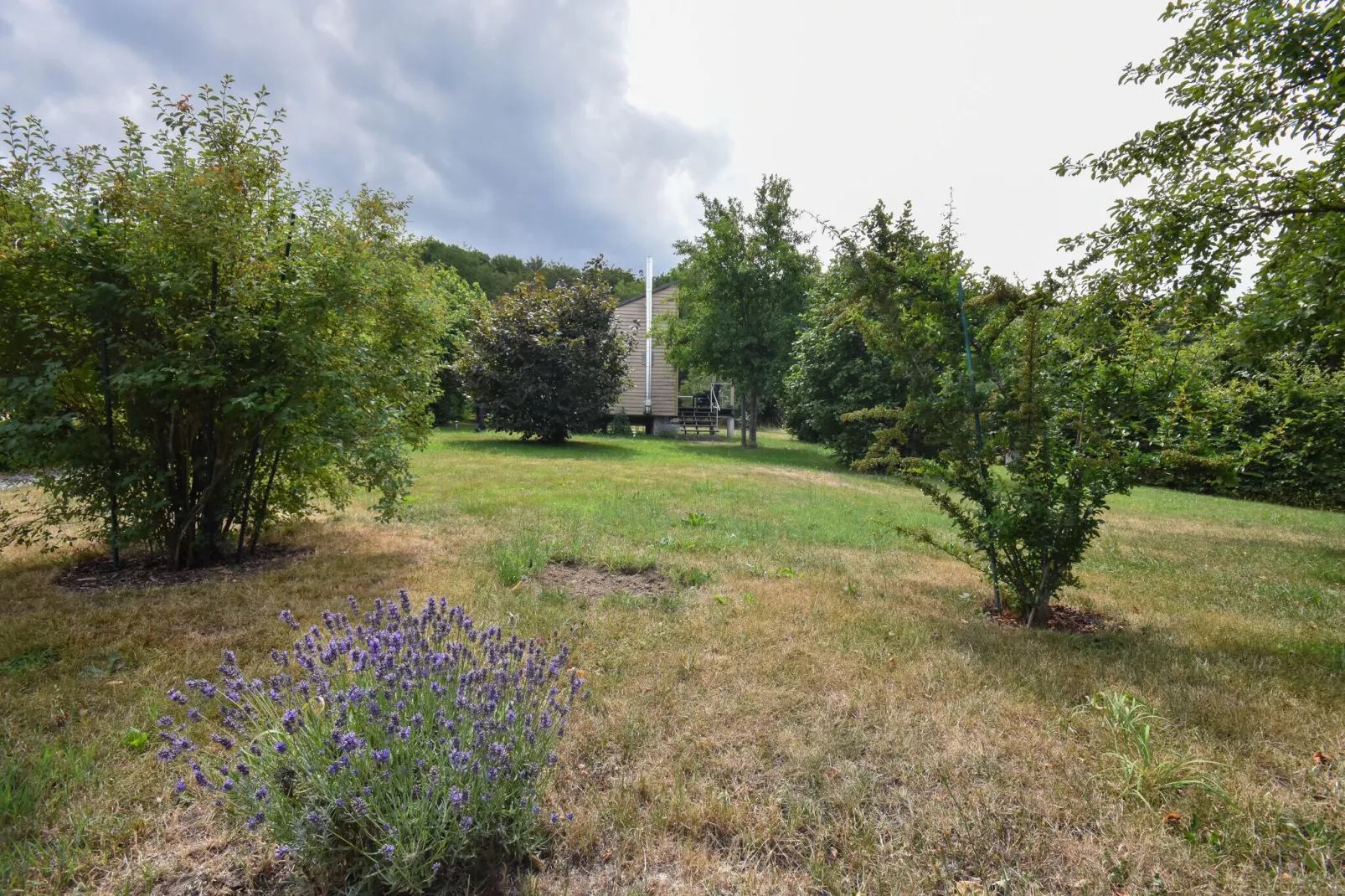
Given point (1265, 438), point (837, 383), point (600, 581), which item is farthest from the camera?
point (837, 383)

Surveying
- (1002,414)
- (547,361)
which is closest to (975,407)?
(1002,414)

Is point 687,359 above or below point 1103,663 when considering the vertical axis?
above

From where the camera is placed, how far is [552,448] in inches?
627

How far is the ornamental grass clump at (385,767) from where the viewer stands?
1611 mm

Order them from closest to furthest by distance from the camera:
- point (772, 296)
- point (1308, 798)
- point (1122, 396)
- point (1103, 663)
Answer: point (1308, 798), point (1103, 663), point (1122, 396), point (772, 296)

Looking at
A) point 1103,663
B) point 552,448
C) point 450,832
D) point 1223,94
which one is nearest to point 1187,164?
point 1223,94

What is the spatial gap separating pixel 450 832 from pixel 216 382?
12.1ft

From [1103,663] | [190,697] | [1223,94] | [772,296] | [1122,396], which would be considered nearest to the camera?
[190,697]

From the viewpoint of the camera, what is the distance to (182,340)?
3984 millimetres

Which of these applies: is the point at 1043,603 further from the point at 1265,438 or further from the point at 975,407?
the point at 1265,438

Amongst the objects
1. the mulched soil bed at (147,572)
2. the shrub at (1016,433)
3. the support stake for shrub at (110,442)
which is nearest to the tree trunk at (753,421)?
the shrub at (1016,433)

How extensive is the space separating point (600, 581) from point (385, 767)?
3.02 metres

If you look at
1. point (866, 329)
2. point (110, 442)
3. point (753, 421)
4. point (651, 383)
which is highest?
point (651, 383)

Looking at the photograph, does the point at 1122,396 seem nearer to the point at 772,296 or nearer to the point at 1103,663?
the point at 1103,663
